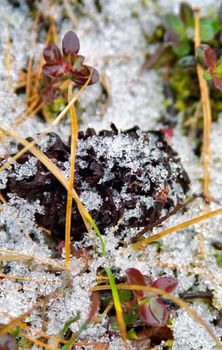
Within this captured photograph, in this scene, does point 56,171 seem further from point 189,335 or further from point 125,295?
point 189,335

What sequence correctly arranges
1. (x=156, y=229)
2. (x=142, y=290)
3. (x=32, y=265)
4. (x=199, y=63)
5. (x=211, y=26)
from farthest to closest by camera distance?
(x=211, y=26) → (x=199, y=63) → (x=156, y=229) → (x=32, y=265) → (x=142, y=290)

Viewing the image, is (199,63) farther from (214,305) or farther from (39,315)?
(39,315)

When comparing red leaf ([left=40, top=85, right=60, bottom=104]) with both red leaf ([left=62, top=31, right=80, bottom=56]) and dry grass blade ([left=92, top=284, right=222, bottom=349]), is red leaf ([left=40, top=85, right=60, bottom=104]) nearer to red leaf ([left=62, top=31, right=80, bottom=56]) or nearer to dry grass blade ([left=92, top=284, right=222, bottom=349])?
red leaf ([left=62, top=31, right=80, bottom=56])

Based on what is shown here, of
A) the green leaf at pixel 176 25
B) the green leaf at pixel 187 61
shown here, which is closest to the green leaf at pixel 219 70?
the green leaf at pixel 187 61

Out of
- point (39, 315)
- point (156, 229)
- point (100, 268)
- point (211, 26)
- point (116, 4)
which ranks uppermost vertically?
point (116, 4)

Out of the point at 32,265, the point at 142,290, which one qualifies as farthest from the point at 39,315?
the point at 142,290

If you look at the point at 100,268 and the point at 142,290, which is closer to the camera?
the point at 142,290

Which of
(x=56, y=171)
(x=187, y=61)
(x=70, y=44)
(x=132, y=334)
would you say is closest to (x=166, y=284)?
(x=132, y=334)
